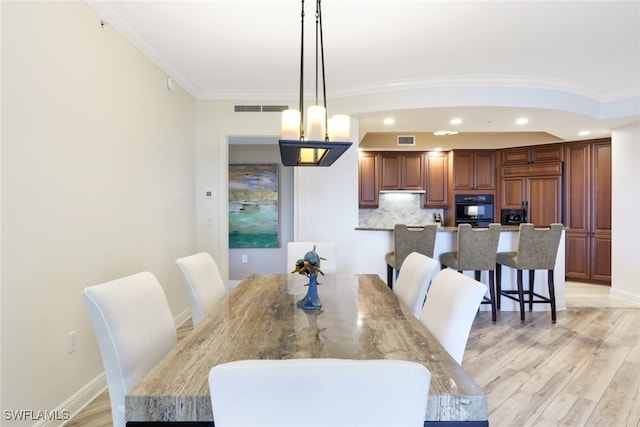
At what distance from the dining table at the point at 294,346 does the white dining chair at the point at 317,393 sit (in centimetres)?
30

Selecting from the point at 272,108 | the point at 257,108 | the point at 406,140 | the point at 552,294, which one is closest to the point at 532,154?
the point at 406,140

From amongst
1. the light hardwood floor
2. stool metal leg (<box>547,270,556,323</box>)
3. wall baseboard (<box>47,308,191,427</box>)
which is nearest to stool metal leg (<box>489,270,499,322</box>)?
the light hardwood floor

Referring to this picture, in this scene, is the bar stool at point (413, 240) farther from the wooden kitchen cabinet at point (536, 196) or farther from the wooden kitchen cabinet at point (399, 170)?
the wooden kitchen cabinet at point (536, 196)

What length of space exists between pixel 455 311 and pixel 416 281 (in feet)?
1.72

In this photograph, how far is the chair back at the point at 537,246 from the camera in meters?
3.55

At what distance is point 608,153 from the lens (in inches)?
201

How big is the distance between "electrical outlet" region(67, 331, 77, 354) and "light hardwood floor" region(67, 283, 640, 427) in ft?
1.34

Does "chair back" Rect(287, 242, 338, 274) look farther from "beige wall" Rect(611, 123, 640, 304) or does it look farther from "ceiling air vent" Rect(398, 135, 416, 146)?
"beige wall" Rect(611, 123, 640, 304)

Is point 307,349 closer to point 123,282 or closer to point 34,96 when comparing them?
point 123,282

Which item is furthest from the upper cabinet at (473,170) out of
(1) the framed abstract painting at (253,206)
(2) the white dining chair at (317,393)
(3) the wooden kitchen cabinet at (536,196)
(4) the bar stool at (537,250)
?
(2) the white dining chair at (317,393)

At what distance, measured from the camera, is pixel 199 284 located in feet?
6.41

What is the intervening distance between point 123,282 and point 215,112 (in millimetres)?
3048

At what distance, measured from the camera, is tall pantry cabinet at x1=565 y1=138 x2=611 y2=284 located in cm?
514

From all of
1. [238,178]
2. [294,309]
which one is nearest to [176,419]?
[294,309]
